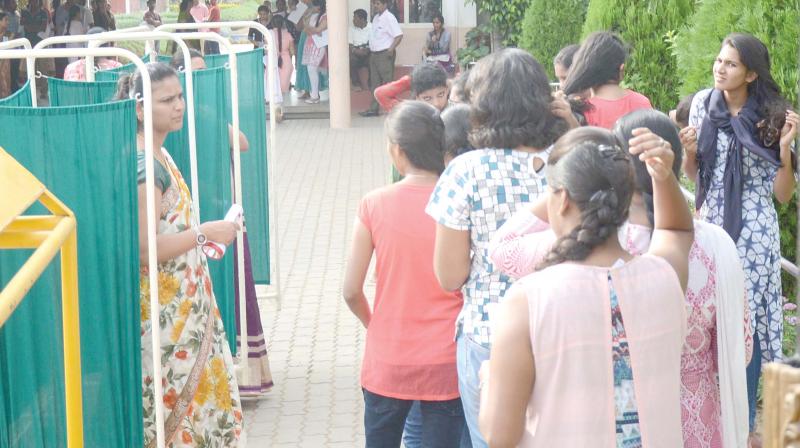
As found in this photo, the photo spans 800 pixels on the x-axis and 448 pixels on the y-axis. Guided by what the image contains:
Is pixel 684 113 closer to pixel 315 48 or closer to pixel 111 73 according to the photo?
pixel 111 73

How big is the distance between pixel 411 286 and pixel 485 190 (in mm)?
540

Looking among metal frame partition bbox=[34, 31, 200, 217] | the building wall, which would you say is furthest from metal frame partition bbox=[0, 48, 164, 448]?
the building wall

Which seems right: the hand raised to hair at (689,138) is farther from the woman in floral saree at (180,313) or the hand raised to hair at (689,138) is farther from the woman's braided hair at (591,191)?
the woman's braided hair at (591,191)

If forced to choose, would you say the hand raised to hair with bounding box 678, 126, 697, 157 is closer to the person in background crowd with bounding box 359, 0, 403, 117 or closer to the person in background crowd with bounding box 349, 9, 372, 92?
the person in background crowd with bounding box 359, 0, 403, 117

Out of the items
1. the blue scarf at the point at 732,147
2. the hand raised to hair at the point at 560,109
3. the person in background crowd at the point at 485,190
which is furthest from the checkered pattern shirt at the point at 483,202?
the blue scarf at the point at 732,147

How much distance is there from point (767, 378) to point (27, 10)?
19966 mm

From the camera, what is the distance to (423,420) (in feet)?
13.5

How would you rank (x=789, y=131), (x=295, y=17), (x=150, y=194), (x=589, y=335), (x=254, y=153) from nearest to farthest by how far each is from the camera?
1. (x=589, y=335)
2. (x=150, y=194)
3. (x=789, y=131)
4. (x=254, y=153)
5. (x=295, y=17)

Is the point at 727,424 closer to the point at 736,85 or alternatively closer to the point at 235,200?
the point at 736,85

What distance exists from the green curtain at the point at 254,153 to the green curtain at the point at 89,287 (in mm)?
2688

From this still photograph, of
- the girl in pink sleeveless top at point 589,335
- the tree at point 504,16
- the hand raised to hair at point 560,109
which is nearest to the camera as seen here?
the girl in pink sleeveless top at point 589,335

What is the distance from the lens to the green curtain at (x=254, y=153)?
22.6ft

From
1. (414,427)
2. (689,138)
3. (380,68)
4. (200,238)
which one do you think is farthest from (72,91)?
(380,68)

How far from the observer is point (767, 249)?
5215 millimetres
